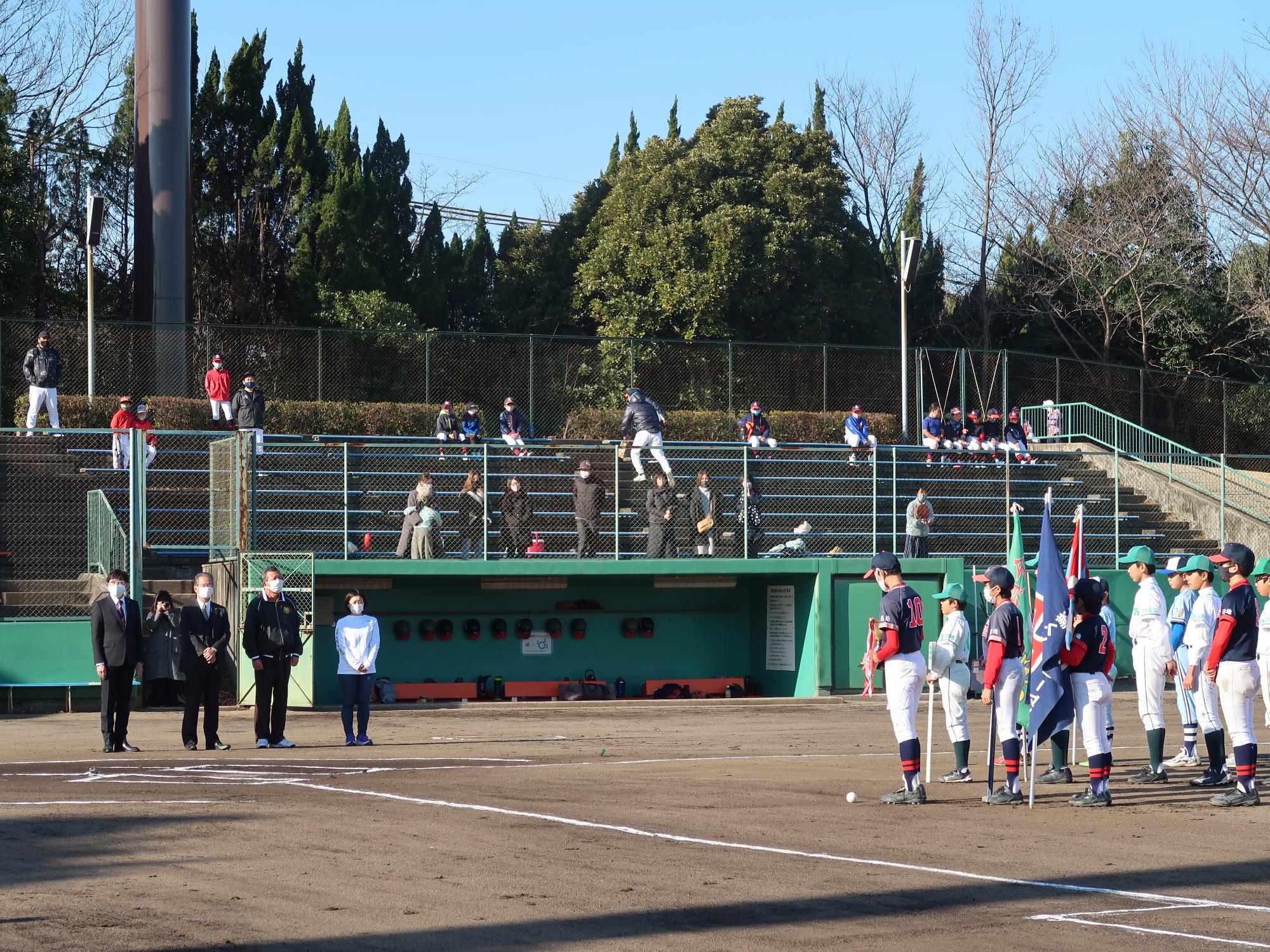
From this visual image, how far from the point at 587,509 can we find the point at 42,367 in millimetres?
10206

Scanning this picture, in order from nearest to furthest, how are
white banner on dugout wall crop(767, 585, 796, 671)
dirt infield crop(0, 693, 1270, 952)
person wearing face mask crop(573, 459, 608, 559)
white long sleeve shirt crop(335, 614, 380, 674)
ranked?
dirt infield crop(0, 693, 1270, 952) < white long sleeve shirt crop(335, 614, 380, 674) < person wearing face mask crop(573, 459, 608, 559) < white banner on dugout wall crop(767, 585, 796, 671)

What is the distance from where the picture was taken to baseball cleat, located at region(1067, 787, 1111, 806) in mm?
12086

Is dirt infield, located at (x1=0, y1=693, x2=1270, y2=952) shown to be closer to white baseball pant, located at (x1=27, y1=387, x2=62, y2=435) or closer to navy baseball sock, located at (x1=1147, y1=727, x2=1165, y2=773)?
navy baseball sock, located at (x1=1147, y1=727, x2=1165, y2=773)

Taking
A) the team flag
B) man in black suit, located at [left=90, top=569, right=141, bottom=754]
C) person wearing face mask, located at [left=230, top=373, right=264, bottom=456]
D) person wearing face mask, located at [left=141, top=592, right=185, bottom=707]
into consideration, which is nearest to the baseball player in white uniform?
the team flag

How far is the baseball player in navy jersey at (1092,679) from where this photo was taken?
12.1m

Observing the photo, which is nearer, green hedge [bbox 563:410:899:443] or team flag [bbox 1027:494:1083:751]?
team flag [bbox 1027:494:1083:751]

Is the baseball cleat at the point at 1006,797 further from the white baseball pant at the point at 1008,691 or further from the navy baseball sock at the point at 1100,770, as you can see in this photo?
the navy baseball sock at the point at 1100,770

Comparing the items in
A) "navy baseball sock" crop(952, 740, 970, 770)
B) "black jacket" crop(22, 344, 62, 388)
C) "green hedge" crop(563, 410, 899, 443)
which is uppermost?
"black jacket" crop(22, 344, 62, 388)

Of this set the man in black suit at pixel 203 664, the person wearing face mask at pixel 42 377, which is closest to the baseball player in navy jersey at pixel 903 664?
the man in black suit at pixel 203 664

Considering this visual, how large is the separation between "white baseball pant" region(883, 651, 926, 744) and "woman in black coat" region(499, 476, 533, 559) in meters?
13.9

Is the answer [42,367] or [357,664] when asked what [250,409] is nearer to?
[42,367]

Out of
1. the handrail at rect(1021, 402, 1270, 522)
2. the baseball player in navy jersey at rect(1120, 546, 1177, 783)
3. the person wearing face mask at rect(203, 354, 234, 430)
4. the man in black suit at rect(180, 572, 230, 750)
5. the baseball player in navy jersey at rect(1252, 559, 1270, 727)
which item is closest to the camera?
the baseball player in navy jersey at rect(1252, 559, 1270, 727)

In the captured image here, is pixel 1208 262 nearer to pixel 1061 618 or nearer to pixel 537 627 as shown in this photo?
pixel 537 627

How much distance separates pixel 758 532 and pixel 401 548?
20.3ft
